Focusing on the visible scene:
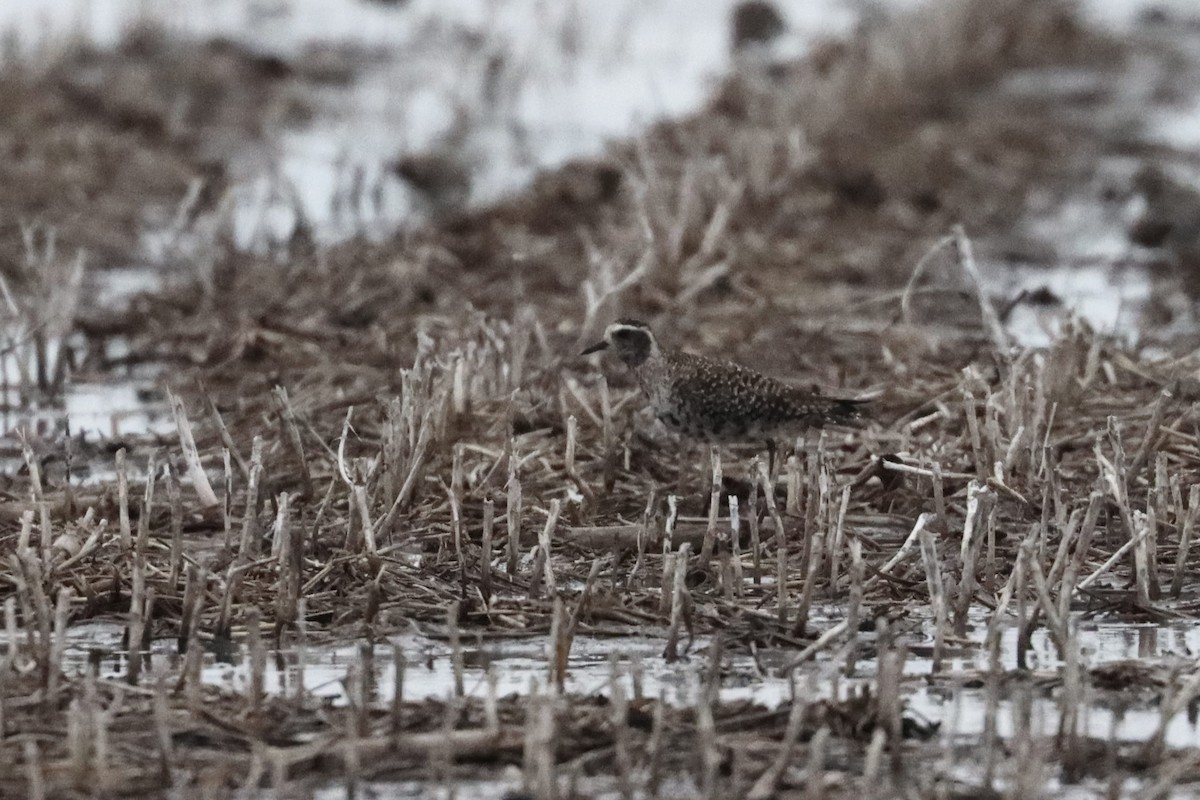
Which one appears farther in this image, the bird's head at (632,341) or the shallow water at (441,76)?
the shallow water at (441,76)

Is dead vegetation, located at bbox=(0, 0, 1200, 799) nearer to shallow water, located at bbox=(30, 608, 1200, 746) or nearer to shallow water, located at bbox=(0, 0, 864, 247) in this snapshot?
shallow water, located at bbox=(30, 608, 1200, 746)

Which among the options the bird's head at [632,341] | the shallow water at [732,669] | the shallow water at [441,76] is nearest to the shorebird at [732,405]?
the bird's head at [632,341]

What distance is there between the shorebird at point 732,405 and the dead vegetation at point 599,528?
18 cm

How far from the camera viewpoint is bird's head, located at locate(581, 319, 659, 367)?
8.95 meters

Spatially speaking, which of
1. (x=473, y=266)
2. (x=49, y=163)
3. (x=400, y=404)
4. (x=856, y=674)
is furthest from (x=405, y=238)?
(x=856, y=674)

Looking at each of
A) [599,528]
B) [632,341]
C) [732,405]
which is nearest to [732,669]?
[599,528]

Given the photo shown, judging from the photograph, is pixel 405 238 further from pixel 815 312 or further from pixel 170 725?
pixel 170 725

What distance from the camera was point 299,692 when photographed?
5.66 m

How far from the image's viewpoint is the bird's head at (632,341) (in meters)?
8.95

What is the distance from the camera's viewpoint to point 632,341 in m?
8.98

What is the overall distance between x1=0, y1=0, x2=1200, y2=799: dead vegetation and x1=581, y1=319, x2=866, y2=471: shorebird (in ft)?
0.59

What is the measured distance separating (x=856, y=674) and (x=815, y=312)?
6096mm

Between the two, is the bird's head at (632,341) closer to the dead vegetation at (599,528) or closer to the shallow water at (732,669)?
the dead vegetation at (599,528)

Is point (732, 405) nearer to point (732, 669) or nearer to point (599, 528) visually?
point (599, 528)
